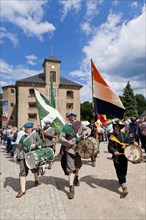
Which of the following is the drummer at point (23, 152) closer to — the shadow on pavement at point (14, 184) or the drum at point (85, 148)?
the shadow on pavement at point (14, 184)

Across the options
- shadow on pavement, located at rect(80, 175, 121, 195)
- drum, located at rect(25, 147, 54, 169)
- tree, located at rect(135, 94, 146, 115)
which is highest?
tree, located at rect(135, 94, 146, 115)

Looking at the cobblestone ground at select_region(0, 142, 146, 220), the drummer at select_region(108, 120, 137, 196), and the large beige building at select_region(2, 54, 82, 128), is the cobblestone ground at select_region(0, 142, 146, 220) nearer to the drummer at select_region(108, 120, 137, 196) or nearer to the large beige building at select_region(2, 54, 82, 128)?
the drummer at select_region(108, 120, 137, 196)

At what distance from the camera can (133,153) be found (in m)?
6.22

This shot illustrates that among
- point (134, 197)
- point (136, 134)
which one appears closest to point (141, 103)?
point (136, 134)

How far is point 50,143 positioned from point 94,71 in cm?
353

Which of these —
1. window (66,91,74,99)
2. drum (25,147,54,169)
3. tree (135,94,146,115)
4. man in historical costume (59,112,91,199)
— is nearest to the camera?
man in historical costume (59,112,91,199)

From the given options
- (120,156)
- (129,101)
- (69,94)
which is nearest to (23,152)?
(120,156)

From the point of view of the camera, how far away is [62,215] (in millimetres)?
5391

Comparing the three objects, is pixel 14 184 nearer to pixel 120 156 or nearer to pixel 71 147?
pixel 71 147

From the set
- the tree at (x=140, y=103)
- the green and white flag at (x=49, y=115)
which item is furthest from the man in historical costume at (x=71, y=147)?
the tree at (x=140, y=103)

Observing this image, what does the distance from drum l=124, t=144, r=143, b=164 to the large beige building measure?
1463 inches

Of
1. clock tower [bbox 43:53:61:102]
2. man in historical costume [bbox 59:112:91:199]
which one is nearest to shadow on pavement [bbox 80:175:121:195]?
man in historical costume [bbox 59:112:91:199]

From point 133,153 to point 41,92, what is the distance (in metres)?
38.9

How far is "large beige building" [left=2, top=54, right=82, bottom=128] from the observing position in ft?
141
